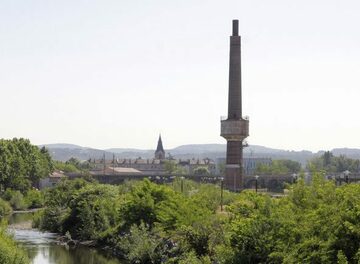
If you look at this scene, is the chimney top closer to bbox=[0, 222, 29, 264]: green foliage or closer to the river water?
the river water

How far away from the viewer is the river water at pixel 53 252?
43975mm

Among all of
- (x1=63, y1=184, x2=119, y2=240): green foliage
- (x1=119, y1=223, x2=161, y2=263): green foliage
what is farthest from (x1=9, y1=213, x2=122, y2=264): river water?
(x1=63, y1=184, x2=119, y2=240): green foliage

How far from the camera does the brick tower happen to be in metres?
78.7

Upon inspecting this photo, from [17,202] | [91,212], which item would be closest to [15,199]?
[17,202]

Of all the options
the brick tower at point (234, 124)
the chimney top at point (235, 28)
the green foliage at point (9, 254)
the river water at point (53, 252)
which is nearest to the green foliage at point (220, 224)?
the river water at point (53, 252)

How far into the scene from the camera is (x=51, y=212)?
63.0m

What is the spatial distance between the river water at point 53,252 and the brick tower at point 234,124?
91.6ft

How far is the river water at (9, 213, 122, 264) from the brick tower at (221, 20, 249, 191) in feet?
91.6

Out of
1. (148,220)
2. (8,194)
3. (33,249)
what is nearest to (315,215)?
(148,220)

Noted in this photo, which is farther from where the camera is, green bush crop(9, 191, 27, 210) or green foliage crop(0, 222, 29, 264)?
Answer: green bush crop(9, 191, 27, 210)

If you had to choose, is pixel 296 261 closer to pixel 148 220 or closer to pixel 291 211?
pixel 291 211

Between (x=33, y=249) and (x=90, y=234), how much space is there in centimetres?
693

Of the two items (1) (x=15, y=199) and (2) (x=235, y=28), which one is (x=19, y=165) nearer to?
(1) (x=15, y=199)

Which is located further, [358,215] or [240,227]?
[240,227]
